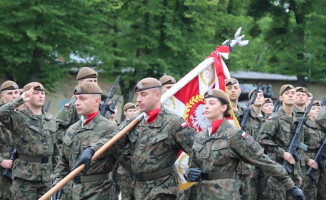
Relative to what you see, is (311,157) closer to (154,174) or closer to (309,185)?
(309,185)

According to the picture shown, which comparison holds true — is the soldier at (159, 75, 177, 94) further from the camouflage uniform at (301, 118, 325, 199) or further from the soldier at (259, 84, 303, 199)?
the camouflage uniform at (301, 118, 325, 199)

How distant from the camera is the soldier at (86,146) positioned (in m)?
6.95

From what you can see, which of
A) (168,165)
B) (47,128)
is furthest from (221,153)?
(47,128)

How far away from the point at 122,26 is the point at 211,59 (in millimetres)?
18297

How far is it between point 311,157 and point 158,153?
18.1 ft

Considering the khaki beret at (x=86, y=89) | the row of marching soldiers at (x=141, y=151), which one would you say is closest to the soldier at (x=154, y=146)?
the row of marching soldiers at (x=141, y=151)

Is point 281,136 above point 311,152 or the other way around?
above

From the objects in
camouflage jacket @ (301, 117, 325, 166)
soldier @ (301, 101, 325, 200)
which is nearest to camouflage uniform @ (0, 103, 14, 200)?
soldier @ (301, 101, 325, 200)

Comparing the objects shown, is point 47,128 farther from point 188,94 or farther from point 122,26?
point 122,26

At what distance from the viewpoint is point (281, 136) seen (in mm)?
10281

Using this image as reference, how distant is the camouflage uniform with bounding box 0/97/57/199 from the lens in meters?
8.82

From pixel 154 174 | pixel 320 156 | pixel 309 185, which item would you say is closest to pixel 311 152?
pixel 320 156

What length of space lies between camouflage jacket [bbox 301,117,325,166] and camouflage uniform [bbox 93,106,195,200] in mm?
4916

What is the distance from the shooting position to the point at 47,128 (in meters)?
9.11
